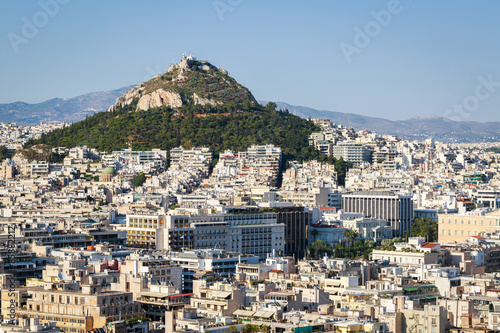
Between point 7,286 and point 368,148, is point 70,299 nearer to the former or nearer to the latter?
point 7,286

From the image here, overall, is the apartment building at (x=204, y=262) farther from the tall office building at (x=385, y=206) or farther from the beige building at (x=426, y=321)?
the tall office building at (x=385, y=206)

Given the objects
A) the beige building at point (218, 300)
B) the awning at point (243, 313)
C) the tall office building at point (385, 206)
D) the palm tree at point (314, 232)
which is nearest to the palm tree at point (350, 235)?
the palm tree at point (314, 232)

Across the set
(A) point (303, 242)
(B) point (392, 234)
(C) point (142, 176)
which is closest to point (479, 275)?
(A) point (303, 242)

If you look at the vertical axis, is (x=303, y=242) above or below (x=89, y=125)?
below

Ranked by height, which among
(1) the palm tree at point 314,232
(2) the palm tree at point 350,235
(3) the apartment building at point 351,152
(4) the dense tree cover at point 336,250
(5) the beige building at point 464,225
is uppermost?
(3) the apartment building at point 351,152

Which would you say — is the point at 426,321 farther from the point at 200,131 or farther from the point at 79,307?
the point at 200,131

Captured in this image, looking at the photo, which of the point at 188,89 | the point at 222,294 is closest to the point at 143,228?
the point at 222,294
